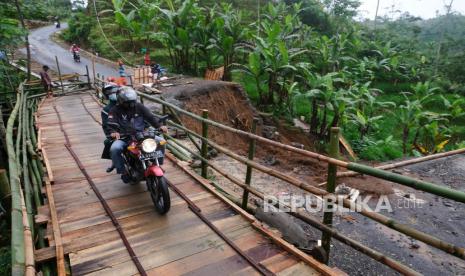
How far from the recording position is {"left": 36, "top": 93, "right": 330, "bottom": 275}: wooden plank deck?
336cm

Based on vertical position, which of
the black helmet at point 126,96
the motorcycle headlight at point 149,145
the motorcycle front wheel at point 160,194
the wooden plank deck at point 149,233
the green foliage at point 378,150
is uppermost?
the black helmet at point 126,96

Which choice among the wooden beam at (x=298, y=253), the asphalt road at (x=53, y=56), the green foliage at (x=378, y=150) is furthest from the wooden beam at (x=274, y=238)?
the asphalt road at (x=53, y=56)

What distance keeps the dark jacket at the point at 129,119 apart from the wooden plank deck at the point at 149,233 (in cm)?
91

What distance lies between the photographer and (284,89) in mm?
15820

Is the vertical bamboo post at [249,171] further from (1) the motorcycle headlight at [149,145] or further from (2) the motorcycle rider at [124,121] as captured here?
(2) the motorcycle rider at [124,121]

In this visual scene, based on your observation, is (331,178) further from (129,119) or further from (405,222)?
(405,222)

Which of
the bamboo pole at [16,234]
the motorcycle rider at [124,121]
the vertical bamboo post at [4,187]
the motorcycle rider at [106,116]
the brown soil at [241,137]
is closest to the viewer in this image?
the bamboo pole at [16,234]

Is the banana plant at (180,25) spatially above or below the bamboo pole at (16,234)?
above

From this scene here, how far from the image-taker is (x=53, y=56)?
2789 centimetres

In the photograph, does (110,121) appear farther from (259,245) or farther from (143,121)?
(259,245)

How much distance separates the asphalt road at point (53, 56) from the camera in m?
22.9

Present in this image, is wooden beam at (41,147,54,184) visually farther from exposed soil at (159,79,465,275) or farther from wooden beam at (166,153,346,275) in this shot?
exposed soil at (159,79,465,275)

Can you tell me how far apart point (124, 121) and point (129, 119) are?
8 centimetres

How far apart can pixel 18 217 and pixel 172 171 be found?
3.36 m
